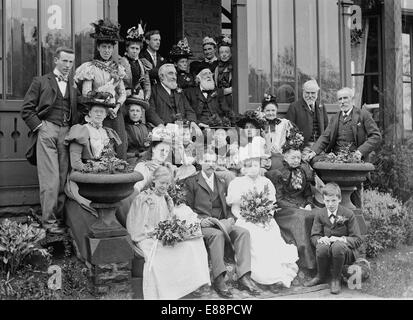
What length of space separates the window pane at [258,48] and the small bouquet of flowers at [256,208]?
2523 mm

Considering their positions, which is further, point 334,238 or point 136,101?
point 136,101

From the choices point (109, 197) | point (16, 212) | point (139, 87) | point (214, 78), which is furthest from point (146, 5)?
point (109, 197)

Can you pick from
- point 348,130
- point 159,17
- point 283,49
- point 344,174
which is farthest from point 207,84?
point 159,17

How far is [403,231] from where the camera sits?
7191 mm

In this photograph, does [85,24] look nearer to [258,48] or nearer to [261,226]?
[258,48]

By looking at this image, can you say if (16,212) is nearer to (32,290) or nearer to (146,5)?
(32,290)

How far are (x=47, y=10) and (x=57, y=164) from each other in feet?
6.37

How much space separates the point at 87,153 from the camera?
215 inches

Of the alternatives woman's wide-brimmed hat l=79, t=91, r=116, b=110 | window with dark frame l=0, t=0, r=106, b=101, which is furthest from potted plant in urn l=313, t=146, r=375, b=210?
window with dark frame l=0, t=0, r=106, b=101

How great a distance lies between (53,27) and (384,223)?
4734 mm

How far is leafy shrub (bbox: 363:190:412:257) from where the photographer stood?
6637mm

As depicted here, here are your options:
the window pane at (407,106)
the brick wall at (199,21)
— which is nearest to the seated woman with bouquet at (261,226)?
the brick wall at (199,21)

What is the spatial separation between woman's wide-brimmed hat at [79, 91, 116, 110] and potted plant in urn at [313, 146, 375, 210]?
2.42m

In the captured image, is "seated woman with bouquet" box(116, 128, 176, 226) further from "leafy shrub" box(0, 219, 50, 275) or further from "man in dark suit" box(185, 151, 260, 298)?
"leafy shrub" box(0, 219, 50, 275)
